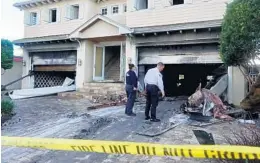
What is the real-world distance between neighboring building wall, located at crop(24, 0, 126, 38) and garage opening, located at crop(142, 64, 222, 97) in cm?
450

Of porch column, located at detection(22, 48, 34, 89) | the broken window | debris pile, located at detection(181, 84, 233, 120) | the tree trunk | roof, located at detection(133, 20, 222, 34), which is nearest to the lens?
the tree trunk

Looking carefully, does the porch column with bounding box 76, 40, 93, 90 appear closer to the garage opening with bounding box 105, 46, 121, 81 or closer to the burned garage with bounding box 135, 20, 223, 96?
the garage opening with bounding box 105, 46, 121, 81

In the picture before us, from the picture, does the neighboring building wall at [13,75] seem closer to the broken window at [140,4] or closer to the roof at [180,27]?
the broken window at [140,4]

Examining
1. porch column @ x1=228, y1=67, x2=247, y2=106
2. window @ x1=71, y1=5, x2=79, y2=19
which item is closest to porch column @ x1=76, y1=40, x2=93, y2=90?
window @ x1=71, y1=5, x2=79, y2=19

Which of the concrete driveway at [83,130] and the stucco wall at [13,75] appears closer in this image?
the concrete driveway at [83,130]

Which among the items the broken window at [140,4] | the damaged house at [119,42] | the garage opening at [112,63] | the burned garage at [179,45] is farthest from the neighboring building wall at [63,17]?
the burned garage at [179,45]

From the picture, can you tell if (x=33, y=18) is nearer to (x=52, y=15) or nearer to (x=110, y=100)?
(x=52, y=15)

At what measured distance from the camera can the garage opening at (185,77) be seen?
656 inches

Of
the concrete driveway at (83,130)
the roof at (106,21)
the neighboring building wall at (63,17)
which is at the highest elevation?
the neighboring building wall at (63,17)

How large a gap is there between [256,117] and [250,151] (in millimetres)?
7013

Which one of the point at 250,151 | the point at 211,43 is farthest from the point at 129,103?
the point at 250,151

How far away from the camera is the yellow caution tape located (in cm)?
243

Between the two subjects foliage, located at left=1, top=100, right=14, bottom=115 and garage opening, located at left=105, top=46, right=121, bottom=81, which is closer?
foliage, located at left=1, top=100, right=14, bottom=115

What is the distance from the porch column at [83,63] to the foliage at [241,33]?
837 centimetres
